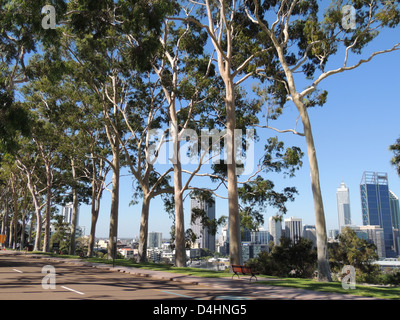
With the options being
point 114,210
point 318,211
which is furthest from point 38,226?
point 318,211

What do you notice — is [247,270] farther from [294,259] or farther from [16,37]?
[294,259]

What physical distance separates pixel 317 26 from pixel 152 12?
38.3ft

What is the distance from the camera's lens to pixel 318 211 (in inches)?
732

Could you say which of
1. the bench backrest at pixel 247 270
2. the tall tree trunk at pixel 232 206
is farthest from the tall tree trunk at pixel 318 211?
the tall tree trunk at pixel 232 206

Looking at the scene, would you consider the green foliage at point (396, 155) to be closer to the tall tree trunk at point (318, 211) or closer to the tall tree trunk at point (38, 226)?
the tall tree trunk at point (318, 211)

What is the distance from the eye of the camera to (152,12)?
15.0 metres

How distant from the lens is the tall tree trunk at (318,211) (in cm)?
1772

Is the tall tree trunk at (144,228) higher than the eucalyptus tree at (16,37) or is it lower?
lower

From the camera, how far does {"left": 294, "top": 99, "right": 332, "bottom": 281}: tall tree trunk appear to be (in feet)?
58.1

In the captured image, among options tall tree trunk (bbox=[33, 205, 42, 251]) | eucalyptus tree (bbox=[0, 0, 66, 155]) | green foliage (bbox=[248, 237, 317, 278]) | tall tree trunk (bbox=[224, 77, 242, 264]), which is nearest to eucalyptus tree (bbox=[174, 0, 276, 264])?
tall tree trunk (bbox=[224, 77, 242, 264])

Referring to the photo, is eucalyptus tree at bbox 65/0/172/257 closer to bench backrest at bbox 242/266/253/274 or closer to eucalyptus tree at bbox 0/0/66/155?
eucalyptus tree at bbox 0/0/66/155

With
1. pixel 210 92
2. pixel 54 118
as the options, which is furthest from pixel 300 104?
pixel 54 118

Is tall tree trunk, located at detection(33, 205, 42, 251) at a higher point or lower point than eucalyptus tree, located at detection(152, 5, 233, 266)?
lower
